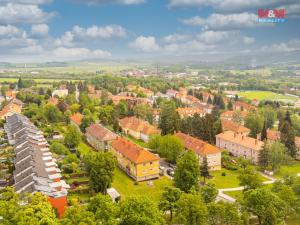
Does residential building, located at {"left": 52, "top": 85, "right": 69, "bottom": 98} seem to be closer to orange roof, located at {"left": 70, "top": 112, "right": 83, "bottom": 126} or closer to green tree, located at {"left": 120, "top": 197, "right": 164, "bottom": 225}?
orange roof, located at {"left": 70, "top": 112, "right": 83, "bottom": 126}

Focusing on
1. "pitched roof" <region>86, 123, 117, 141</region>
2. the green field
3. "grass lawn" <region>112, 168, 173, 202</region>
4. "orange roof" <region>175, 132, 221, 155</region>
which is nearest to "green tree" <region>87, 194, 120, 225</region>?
"grass lawn" <region>112, 168, 173, 202</region>

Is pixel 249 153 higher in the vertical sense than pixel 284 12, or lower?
lower

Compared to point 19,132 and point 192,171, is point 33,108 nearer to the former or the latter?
point 19,132

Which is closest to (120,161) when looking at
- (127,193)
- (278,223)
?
(127,193)

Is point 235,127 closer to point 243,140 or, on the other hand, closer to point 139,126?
point 243,140

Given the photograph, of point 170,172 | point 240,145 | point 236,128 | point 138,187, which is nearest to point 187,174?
point 138,187

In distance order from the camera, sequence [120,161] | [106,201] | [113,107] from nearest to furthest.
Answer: [106,201]
[120,161]
[113,107]

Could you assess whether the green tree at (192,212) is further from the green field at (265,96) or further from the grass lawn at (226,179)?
the green field at (265,96)
